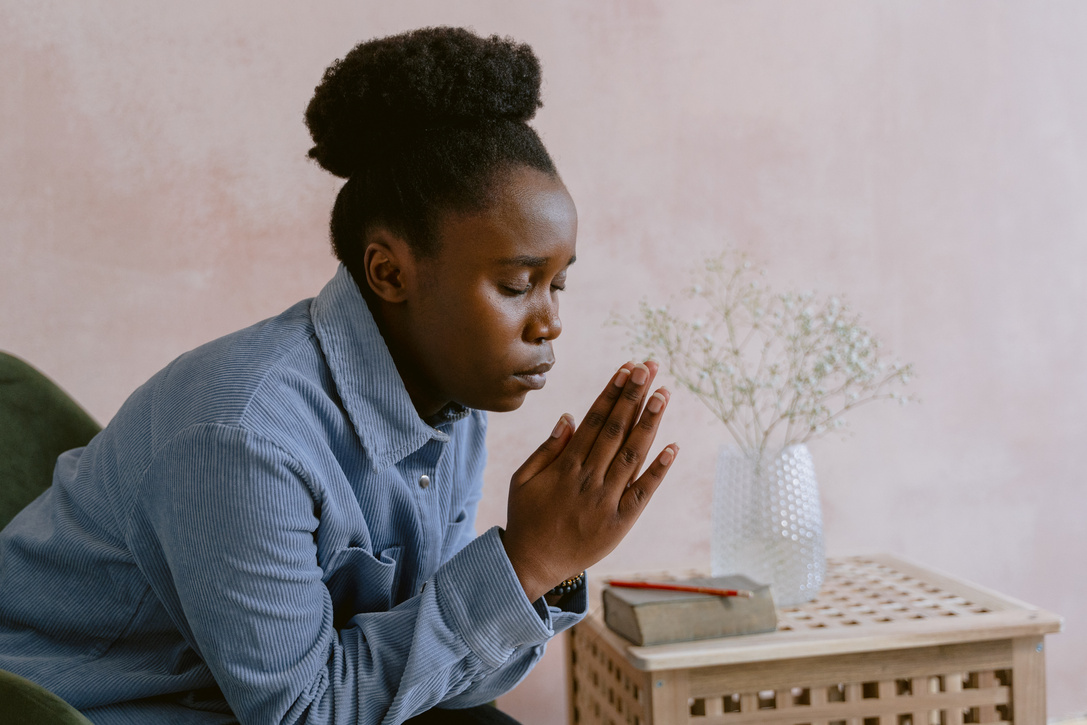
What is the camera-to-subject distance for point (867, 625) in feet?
3.92

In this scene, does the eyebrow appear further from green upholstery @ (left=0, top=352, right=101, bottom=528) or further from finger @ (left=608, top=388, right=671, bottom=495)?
green upholstery @ (left=0, top=352, right=101, bottom=528)

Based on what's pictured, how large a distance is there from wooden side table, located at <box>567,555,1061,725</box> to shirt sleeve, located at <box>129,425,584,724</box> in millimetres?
421

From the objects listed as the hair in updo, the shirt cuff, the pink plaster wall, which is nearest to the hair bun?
the hair in updo

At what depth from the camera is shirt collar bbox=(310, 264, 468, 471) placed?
837 mm

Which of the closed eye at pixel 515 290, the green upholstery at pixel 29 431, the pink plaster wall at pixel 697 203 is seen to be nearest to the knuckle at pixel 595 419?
the closed eye at pixel 515 290

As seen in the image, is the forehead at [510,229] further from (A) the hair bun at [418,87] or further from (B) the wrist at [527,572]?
(B) the wrist at [527,572]

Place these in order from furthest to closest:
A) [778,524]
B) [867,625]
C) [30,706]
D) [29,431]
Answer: [778,524] → [867,625] → [29,431] → [30,706]

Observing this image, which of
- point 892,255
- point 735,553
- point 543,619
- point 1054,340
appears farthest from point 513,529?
point 1054,340

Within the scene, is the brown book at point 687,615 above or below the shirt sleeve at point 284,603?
below

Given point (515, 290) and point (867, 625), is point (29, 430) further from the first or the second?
point (867, 625)

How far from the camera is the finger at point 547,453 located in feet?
2.63

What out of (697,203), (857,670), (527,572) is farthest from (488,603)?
(697,203)

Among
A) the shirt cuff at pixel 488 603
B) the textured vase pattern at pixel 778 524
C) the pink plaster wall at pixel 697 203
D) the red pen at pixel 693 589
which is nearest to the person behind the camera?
the shirt cuff at pixel 488 603

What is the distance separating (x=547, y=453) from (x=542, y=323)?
120 millimetres
